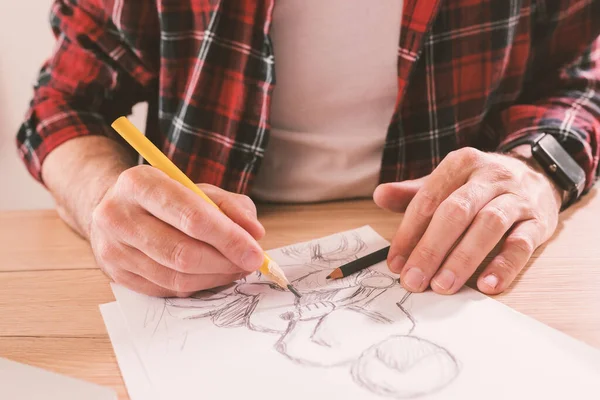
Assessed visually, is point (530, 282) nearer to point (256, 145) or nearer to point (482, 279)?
point (482, 279)

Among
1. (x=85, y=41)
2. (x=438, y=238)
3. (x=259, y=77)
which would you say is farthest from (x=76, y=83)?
(x=438, y=238)

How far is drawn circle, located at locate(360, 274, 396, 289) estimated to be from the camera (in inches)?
20.3

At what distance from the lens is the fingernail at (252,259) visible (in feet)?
1.60

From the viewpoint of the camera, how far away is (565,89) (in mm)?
830

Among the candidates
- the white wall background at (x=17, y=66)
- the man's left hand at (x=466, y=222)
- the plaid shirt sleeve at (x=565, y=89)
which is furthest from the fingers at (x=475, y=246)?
the white wall background at (x=17, y=66)

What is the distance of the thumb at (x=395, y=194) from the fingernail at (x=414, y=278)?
0.12 meters

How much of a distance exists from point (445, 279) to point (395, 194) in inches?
5.6

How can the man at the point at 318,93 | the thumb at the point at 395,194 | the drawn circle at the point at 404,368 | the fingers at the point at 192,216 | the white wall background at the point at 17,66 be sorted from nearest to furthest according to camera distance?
the drawn circle at the point at 404,368 < the fingers at the point at 192,216 < the thumb at the point at 395,194 < the man at the point at 318,93 < the white wall background at the point at 17,66

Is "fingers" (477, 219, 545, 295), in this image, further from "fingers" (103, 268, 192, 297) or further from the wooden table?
"fingers" (103, 268, 192, 297)

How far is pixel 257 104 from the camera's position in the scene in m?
0.77

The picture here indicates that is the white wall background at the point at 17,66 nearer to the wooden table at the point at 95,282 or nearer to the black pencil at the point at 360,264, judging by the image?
the wooden table at the point at 95,282

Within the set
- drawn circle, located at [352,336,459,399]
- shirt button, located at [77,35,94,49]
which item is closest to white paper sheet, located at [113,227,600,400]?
drawn circle, located at [352,336,459,399]

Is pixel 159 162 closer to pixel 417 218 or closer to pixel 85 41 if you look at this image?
pixel 417 218

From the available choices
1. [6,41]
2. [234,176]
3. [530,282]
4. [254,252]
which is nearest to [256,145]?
[234,176]
